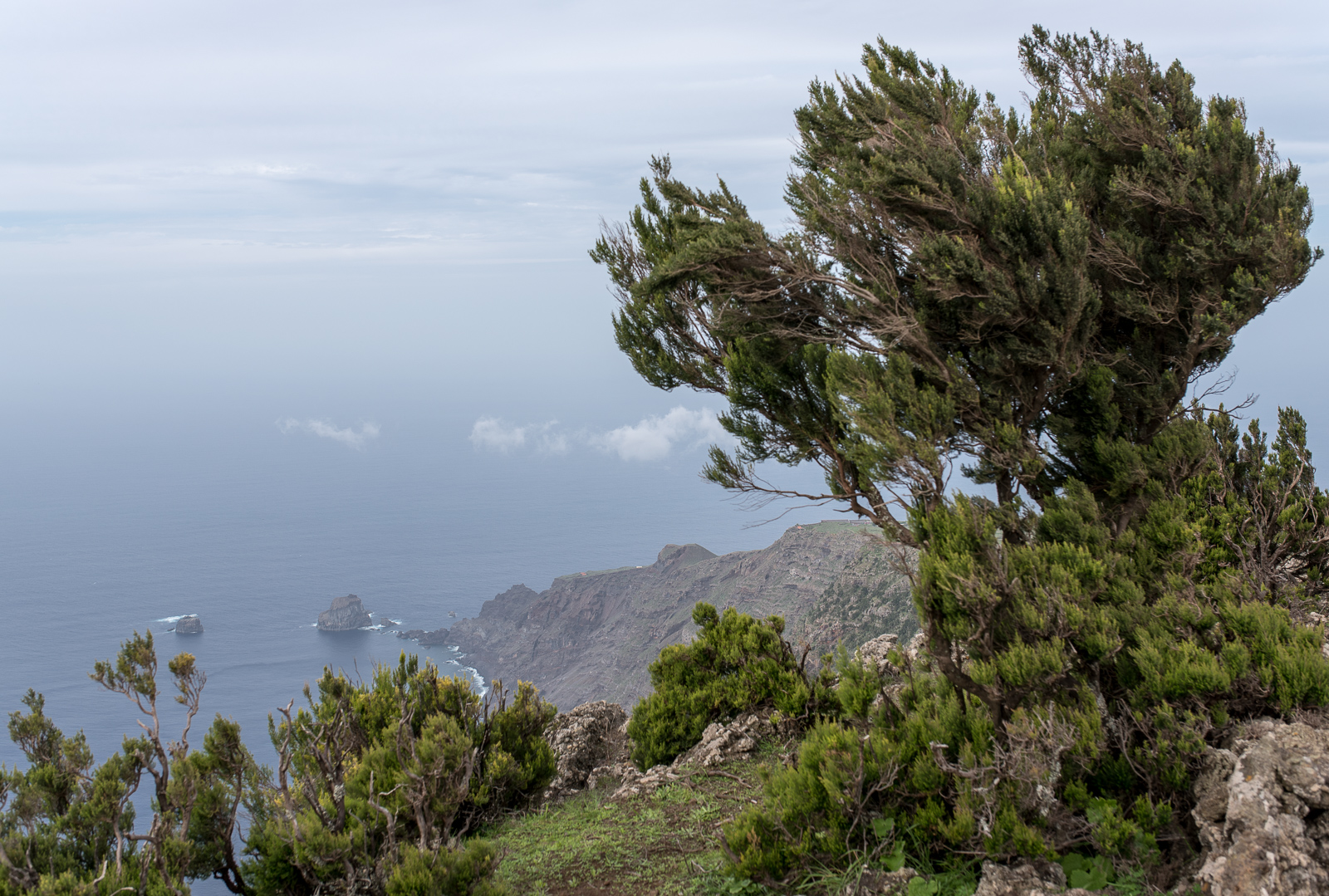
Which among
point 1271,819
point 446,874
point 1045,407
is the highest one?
point 1045,407

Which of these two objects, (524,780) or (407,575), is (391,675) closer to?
(524,780)

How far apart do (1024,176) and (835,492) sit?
3.44 meters

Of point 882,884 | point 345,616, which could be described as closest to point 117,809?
point 882,884

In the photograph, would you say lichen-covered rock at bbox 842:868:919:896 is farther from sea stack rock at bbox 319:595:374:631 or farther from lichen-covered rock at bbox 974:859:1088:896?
sea stack rock at bbox 319:595:374:631

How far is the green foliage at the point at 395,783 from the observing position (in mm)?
4871

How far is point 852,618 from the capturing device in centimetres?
3806

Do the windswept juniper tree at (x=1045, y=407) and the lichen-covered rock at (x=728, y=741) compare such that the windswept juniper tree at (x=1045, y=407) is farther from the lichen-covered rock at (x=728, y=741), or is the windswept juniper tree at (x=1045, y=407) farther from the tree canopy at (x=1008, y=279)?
the lichen-covered rock at (x=728, y=741)

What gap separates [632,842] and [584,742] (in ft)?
10.7

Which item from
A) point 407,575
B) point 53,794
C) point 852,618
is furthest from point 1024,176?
point 407,575

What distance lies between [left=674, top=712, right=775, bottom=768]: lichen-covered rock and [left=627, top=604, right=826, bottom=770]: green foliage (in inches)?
7.8

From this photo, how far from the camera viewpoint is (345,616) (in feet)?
324

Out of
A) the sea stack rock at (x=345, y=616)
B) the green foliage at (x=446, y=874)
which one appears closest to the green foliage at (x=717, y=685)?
the green foliage at (x=446, y=874)

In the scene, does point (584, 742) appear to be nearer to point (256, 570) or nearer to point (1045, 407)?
point (1045, 407)

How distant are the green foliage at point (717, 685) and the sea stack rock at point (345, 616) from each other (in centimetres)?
9804
